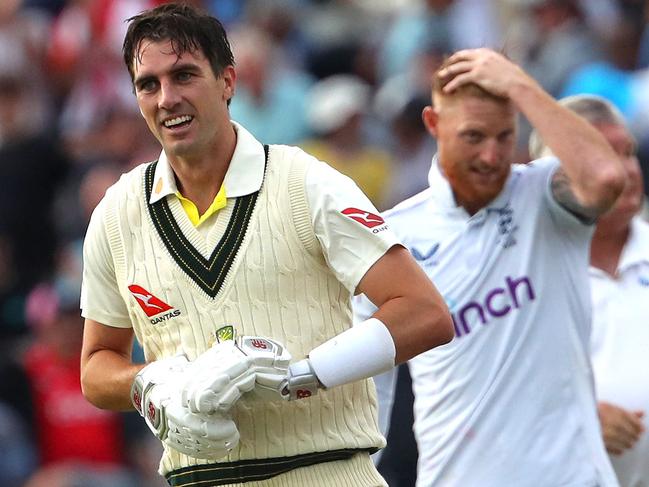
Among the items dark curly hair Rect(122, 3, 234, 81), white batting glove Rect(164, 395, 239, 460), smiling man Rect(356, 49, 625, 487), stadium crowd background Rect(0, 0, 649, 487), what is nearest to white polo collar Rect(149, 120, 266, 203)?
dark curly hair Rect(122, 3, 234, 81)

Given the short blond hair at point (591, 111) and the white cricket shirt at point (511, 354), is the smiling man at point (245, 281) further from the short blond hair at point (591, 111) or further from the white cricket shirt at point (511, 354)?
the short blond hair at point (591, 111)

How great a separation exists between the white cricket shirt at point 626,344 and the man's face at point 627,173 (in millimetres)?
157

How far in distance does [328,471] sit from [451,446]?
3.93 feet

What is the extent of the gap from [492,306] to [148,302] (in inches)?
59.9

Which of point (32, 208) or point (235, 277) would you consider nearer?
point (235, 277)

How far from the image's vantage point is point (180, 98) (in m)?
4.47

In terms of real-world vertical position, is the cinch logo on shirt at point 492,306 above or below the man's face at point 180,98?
below

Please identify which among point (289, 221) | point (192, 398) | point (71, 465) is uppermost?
point (289, 221)

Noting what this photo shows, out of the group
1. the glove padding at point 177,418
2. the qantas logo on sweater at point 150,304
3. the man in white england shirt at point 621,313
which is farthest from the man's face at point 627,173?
the glove padding at point 177,418

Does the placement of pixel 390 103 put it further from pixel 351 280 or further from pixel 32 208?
pixel 351 280

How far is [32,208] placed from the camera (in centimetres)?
1095

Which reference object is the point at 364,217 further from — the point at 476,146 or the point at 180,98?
the point at 476,146

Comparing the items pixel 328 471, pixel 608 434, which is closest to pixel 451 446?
pixel 608 434

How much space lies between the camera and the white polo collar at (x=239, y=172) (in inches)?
178
